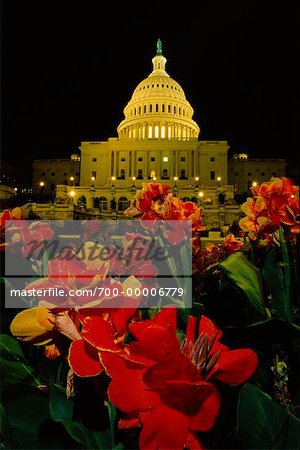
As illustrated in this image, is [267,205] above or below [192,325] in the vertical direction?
above

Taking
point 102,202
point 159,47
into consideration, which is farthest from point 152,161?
point 159,47

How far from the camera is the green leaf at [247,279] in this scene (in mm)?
1132

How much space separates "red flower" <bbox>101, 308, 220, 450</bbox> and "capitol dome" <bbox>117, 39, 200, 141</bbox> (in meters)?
67.0

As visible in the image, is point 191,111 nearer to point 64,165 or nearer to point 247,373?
point 64,165

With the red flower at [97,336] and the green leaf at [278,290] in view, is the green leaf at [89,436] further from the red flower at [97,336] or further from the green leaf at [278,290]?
the green leaf at [278,290]

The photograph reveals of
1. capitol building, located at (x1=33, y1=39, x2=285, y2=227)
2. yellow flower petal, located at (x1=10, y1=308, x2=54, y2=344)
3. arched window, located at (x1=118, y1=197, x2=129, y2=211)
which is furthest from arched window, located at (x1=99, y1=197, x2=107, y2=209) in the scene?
yellow flower petal, located at (x1=10, y1=308, x2=54, y2=344)

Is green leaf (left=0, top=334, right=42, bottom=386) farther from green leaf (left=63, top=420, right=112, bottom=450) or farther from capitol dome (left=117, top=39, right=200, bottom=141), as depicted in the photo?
capitol dome (left=117, top=39, right=200, bottom=141)

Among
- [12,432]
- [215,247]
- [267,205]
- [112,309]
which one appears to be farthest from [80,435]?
[215,247]

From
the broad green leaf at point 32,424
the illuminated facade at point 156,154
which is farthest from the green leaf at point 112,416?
the illuminated facade at point 156,154

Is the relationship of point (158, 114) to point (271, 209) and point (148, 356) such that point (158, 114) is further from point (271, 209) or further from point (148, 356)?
point (148, 356)

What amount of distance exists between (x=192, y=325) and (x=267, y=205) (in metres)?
1.11

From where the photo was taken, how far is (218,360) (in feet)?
2.64

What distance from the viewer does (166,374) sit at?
740 mm

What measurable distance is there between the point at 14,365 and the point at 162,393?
1.71 ft
